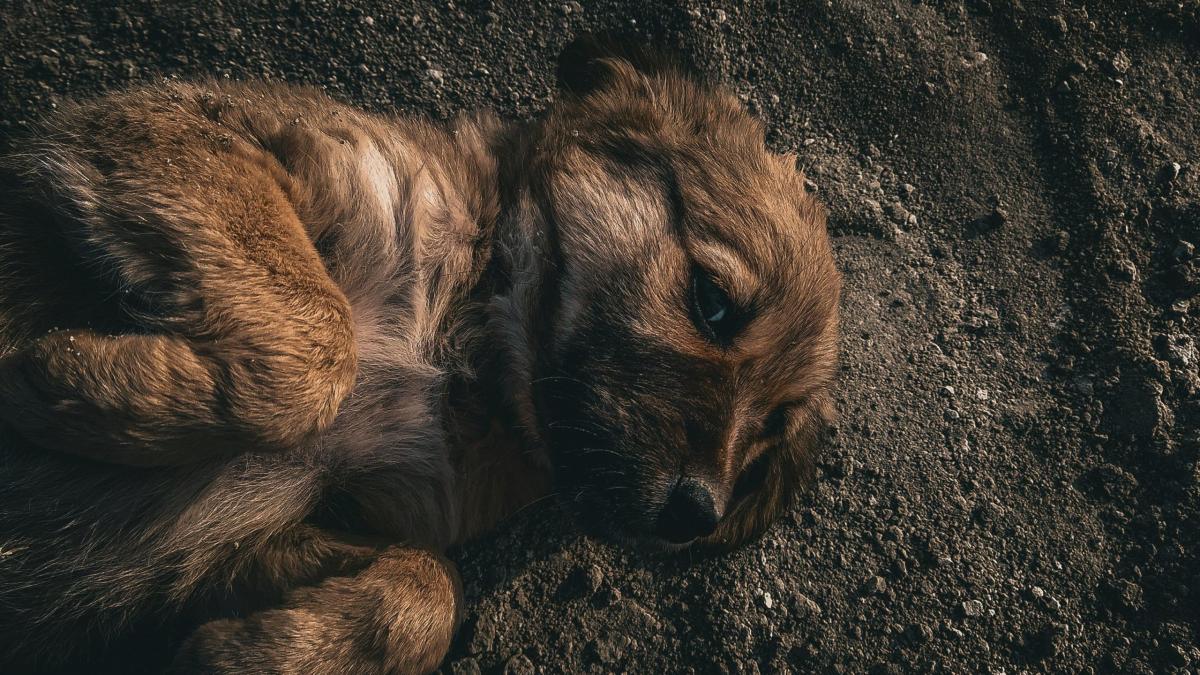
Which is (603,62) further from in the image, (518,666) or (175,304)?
(518,666)

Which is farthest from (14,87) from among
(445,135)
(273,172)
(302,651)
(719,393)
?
(719,393)

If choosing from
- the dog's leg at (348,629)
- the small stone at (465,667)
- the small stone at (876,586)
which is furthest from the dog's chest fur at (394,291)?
the small stone at (876,586)

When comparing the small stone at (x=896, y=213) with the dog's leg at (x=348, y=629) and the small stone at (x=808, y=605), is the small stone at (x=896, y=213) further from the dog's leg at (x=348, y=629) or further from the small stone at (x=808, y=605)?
the dog's leg at (x=348, y=629)

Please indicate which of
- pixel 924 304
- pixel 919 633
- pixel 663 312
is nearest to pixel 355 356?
pixel 663 312

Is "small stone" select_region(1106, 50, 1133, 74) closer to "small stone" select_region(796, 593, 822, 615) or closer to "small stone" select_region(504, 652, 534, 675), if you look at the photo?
"small stone" select_region(796, 593, 822, 615)

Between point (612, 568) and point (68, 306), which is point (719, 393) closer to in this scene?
point (612, 568)

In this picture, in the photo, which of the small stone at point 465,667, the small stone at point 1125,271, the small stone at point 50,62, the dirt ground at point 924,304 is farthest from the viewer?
the small stone at point 1125,271

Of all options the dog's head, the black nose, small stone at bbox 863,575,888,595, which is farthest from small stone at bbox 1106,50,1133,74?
the black nose
